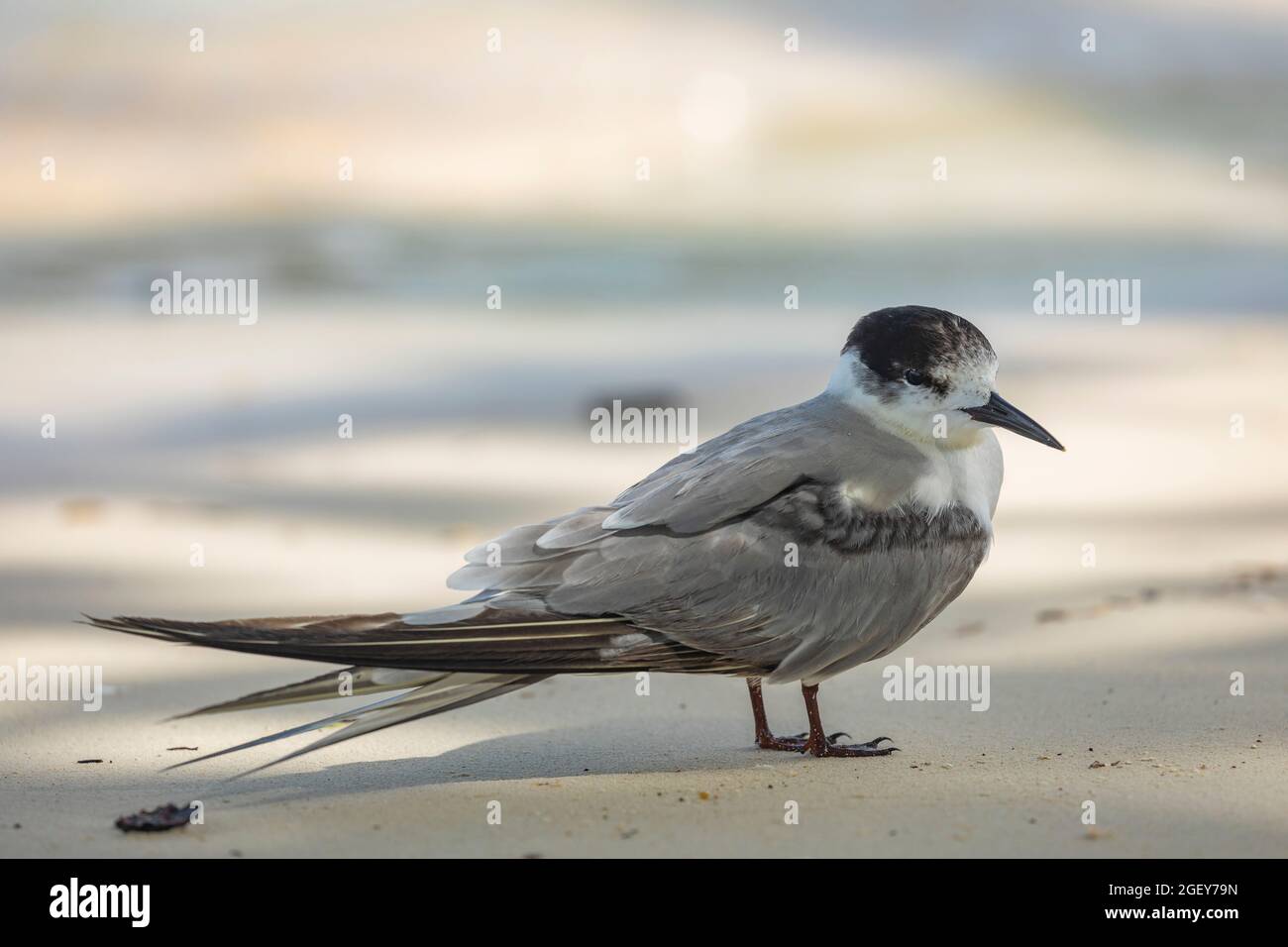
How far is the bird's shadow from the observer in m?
3.39

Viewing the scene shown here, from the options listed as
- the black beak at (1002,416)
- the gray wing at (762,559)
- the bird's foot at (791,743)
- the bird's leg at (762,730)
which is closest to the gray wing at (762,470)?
the gray wing at (762,559)

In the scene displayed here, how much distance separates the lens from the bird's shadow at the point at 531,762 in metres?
3.39

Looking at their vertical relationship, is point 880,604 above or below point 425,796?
above

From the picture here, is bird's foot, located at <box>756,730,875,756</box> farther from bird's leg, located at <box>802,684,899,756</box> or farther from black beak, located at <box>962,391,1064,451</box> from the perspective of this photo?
black beak, located at <box>962,391,1064,451</box>

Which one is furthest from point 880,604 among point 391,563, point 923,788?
point 391,563

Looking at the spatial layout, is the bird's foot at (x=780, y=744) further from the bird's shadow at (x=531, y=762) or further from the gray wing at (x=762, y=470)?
the gray wing at (x=762, y=470)

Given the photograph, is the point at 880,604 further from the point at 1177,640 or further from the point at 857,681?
the point at 1177,640

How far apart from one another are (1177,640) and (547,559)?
1978 mm

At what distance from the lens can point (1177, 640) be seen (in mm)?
4453

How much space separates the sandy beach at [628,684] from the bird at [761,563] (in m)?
0.24

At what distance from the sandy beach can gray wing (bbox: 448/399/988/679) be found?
305mm

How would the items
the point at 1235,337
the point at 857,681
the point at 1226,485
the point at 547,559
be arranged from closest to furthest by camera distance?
1. the point at 547,559
2. the point at 857,681
3. the point at 1226,485
4. the point at 1235,337

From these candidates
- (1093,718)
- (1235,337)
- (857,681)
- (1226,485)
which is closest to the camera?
(1093,718)
